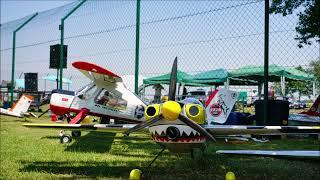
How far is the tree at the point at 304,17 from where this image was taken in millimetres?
8023

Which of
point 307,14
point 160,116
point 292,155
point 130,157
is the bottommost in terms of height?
point 130,157

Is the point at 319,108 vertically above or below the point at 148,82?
below

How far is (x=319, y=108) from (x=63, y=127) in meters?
8.03

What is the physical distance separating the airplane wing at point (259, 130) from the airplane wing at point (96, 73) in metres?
4.78

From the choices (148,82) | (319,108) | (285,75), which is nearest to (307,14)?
(319,108)

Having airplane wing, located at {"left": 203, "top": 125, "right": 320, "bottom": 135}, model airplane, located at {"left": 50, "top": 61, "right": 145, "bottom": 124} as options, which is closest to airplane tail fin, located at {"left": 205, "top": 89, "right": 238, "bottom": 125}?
model airplane, located at {"left": 50, "top": 61, "right": 145, "bottom": 124}

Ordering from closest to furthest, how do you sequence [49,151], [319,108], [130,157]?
[130,157] < [49,151] < [319,108]

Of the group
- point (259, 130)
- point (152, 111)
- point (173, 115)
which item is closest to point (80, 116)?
point (152, 111)

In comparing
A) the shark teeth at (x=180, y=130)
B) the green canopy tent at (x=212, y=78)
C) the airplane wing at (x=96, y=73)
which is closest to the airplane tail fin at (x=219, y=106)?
the airplane wing at (x=96, y=73)

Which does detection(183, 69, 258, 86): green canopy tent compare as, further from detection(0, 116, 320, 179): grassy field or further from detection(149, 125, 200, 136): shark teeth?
detection(149, 125, 200, 136): shark teeth

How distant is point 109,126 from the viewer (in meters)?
5.10

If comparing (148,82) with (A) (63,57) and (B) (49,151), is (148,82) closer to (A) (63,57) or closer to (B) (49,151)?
(A) (63,57)

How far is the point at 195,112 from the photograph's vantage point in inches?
174

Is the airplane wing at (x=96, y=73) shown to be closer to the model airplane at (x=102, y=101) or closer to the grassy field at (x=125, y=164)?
the model airplane at (x=102, y=101)
